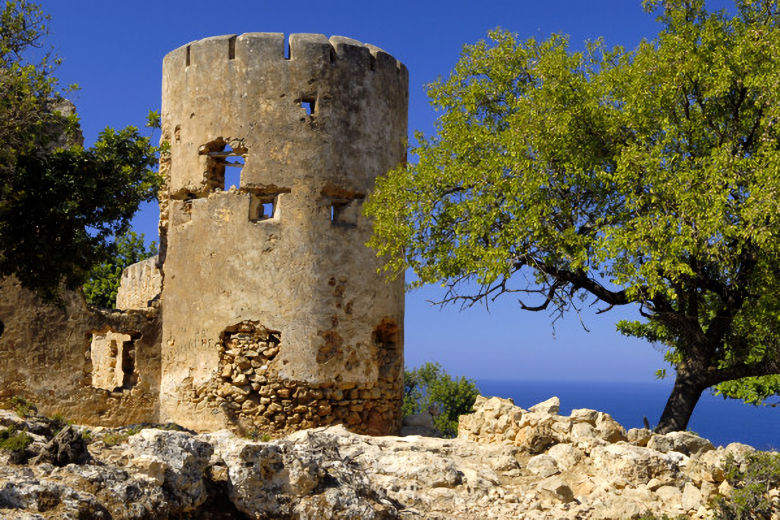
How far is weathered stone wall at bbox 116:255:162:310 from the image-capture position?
54.1 feet

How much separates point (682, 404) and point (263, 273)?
262 inches

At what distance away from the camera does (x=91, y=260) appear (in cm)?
1258

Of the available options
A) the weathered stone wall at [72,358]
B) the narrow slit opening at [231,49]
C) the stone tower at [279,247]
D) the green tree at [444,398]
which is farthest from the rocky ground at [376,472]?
the green tree at [444,398]

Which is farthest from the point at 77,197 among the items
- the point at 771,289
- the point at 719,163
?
the point at 771,289

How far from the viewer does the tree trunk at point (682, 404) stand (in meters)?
13.1

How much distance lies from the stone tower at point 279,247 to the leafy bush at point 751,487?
6.02 meters

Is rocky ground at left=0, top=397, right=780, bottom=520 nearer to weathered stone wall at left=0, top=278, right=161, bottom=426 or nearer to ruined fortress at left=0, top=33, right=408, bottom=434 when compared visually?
ruined fortress at left=0, top=33, right=408, bottom=434

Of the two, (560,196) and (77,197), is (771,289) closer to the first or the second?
(560,196)

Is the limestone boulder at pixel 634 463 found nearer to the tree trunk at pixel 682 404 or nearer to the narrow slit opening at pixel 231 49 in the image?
the tree trunk at pixel 682 404

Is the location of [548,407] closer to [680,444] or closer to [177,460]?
[680,444]

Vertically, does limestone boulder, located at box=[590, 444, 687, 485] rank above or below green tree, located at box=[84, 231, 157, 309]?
below

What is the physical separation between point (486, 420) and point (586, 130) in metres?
4.41

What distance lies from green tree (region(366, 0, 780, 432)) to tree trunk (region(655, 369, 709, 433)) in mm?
30

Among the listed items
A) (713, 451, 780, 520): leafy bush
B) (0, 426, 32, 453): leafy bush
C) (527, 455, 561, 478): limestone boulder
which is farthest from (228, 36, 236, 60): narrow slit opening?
(713, 451, 780, 520): leafy bush
